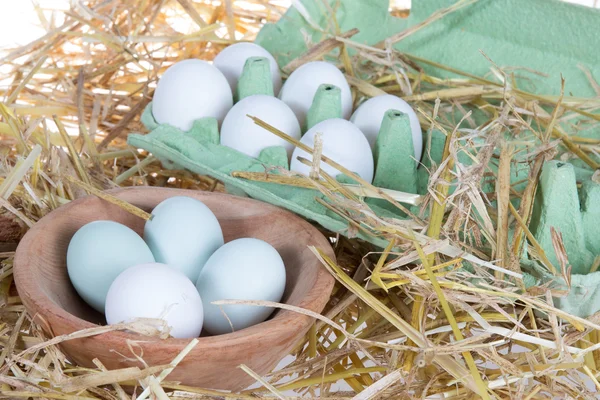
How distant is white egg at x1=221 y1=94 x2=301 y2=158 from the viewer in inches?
45.4

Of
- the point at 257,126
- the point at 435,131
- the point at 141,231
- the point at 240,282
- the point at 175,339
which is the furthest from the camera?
the point at 435,131

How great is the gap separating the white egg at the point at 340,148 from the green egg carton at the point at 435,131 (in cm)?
2

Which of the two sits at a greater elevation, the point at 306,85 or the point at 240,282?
the point at 306,85

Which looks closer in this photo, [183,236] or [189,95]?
[183,236]

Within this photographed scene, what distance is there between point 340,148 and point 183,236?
0.85 ft

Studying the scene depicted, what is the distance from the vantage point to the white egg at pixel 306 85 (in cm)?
126

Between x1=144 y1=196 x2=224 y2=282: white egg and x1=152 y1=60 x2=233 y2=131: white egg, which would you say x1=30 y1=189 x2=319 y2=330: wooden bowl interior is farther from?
x1=152 y1=60 x2=233 y2=131: white egg

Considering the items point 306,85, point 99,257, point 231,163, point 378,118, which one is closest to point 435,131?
point 378,118

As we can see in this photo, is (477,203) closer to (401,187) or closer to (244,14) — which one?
(401,187)

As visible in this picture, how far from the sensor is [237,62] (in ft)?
4.41

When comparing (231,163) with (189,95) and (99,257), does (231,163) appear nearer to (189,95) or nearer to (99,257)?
(189,95)

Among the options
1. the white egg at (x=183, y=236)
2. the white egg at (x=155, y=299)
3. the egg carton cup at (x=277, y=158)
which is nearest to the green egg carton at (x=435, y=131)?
the egg carton cup at (x=277, y=158)

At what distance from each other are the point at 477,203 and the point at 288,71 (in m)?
0.60

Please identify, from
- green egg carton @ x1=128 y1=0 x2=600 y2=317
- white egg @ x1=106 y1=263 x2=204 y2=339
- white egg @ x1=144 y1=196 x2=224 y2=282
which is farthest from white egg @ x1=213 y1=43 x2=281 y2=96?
white egg @ x1=106 y1=263 x2=204 y2=339
